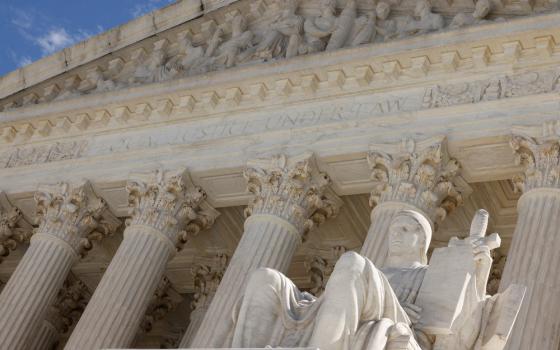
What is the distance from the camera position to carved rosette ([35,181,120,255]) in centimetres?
2294

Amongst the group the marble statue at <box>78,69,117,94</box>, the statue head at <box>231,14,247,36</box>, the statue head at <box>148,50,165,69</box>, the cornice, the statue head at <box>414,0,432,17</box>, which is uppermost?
the statue head at <box>231,14,247,36</box>

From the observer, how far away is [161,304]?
27172 millimetres

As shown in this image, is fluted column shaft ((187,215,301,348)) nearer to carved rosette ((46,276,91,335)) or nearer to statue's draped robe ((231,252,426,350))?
carved rosette ((46,276,91,335))

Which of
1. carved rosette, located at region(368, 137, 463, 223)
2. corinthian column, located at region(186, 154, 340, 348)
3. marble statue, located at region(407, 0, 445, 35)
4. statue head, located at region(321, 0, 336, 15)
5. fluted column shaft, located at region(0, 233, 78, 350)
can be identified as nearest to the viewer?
carved rosette, located at region(368, 137, 463, 223)

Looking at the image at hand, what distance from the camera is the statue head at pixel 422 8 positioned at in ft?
70.4

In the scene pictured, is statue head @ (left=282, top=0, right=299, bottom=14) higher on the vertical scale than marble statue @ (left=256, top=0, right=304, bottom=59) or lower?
higher

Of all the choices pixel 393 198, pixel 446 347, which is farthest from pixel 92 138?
pixel 446 347

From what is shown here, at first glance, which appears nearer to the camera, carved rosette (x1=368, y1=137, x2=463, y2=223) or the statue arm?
carved rosette (x1=368, y1=137, x2=463, y2=223)

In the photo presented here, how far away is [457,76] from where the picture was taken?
19625 millimetres

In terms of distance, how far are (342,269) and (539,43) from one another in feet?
38.7

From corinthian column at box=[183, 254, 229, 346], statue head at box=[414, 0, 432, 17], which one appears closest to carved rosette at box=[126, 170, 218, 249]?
corinthian column at box=[183, 254, 229, 346]

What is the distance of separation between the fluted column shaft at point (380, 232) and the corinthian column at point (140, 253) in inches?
188

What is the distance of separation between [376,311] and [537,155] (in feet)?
32.8

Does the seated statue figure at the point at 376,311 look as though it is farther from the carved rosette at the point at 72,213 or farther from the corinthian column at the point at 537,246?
the carved rosette at the point at 72,213
